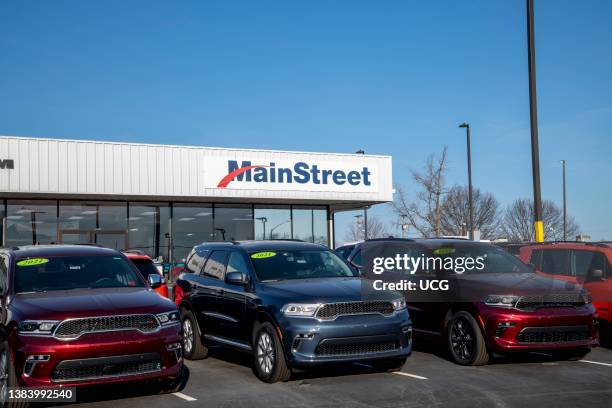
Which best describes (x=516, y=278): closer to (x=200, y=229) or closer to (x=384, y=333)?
(x=384, y=333)

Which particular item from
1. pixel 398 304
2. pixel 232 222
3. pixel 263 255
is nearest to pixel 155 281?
pixel 263 255

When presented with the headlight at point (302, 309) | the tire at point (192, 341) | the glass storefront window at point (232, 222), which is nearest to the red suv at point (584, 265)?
the headlight at point (302, 309)

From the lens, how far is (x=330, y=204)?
32031 millimetres

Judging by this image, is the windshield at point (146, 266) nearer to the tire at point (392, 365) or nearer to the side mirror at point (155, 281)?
the side mirror at point (155, 281)

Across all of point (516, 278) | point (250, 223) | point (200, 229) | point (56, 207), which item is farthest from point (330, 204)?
point (516, 278)

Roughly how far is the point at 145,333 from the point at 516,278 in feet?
18.9

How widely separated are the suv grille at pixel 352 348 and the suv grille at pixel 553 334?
2079 millimetres

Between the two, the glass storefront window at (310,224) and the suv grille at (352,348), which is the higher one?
the glass storefront window at (310,224)

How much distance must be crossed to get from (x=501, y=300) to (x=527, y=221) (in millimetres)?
69960

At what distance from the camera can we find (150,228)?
2861cm

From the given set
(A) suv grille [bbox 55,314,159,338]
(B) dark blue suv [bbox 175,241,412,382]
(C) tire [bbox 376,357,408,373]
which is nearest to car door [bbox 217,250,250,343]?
(B) dark blue suv [bbox 175,241,412,382]

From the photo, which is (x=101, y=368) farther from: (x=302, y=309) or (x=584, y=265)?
(x=584, y=265)

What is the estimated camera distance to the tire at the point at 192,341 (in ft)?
38.1

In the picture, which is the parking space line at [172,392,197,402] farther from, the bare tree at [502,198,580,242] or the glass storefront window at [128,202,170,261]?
the bare tree at [502,198,580,242]
